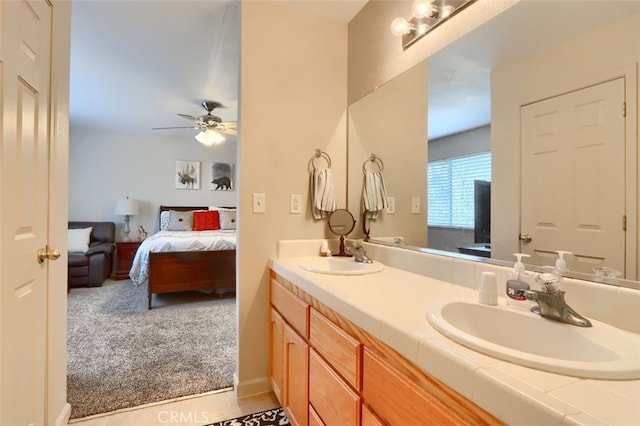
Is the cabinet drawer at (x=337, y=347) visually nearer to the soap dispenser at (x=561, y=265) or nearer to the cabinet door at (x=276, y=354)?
the cabinet door at (x=276, y=354)

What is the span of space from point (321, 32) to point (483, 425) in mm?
2201

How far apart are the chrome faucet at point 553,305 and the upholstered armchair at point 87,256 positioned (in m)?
5.10

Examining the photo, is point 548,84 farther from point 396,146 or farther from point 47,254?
point 47,254

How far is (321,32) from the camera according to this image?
6.72ft

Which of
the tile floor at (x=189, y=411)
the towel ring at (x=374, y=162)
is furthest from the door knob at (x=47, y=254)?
the towel ring at (x=374, y=162)

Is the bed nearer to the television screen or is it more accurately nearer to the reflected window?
the reflected window

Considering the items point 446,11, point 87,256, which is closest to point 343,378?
point 446,11

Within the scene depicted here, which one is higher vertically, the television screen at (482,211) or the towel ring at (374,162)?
the towel ring at (374,162)

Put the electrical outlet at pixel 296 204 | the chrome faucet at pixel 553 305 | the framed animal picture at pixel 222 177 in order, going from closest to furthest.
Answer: the chrome faucet at pixel 553 305 < the electrical outlet at pixel 296 204 < the framed animal picture at pixel 222 177

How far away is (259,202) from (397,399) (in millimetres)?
1345

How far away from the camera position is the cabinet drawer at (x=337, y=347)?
3.09 feet

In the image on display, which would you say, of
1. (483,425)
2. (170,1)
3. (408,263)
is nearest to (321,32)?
(170,1)

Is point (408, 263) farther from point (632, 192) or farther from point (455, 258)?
point (632, 192)

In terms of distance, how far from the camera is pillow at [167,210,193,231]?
16.3ft
